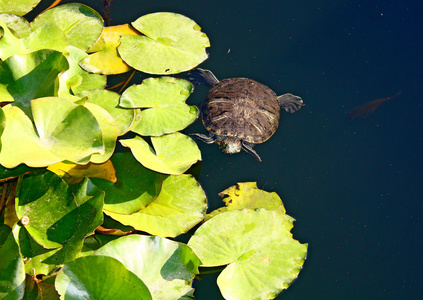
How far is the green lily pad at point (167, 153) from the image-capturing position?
1.94 m

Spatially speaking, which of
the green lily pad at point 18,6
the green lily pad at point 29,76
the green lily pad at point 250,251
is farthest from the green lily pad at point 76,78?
the green lily pad at point 250,251

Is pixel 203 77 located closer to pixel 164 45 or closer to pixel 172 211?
pixel 164 45

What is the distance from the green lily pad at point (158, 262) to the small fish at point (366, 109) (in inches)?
66.8

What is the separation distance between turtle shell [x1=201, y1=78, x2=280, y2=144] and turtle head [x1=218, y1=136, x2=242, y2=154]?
0.12 feet

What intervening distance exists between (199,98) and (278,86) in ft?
2.11

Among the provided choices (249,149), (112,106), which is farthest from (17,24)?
(249,149)

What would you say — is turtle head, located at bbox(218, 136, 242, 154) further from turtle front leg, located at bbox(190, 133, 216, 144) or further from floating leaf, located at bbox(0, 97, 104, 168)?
floating leaf, located at bbox(0, 97, 104, 168)

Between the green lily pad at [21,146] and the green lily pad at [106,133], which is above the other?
the green lily pad at [21,146]

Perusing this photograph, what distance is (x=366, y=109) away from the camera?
272 cm

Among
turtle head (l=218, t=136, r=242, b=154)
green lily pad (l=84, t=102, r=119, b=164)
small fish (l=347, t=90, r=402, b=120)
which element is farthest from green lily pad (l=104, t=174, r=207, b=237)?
small fish (l=347, t=90, r=402, b=120)

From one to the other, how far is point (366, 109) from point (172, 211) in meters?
1.70

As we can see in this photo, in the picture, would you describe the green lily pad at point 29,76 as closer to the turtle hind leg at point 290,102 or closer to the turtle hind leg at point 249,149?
the turtle hind leg at point 249,149

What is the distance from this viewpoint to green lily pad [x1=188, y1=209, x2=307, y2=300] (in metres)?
1.83

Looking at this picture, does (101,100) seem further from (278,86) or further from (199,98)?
(278,86)
